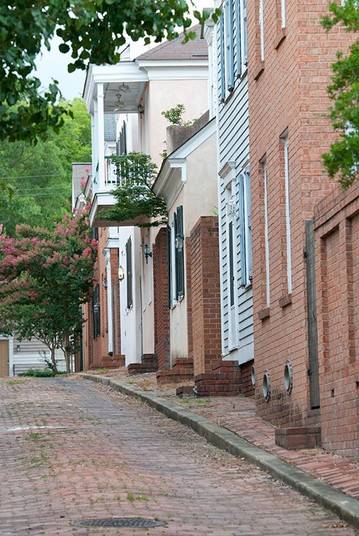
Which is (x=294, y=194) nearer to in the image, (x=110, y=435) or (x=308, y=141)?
(x=308, y=141)

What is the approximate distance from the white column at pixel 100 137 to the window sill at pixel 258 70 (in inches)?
535

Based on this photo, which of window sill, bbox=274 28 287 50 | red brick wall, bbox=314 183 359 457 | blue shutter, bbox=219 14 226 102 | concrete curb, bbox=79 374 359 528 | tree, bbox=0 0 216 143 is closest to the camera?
tree, bbox=0 0 216 143

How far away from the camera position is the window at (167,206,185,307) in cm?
2628

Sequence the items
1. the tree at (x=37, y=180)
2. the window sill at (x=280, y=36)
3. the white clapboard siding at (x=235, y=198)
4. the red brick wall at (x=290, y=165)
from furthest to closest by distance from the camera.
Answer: the tree at (x=37, y=180) < the white clapboard siding at (x=235, y=198) < the window sill at (x=280, y=36) < the red brick wall at (x=290, y=165)

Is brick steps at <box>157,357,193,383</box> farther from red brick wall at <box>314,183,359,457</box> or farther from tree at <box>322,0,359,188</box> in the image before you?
tree at <box>322,0,359,188</box>

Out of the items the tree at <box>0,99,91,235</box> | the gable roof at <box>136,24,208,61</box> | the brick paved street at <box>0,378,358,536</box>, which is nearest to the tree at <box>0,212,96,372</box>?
the gable roof at <box>136,24,208,61</box>

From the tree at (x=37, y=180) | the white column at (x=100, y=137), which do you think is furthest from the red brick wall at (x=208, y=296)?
the tree at (x=37, y=180)

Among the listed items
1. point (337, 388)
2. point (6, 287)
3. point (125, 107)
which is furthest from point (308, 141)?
point (6, 287)

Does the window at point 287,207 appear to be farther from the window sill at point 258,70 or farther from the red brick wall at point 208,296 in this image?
the red brick wall at point 208,296

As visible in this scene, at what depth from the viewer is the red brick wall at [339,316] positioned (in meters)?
12.5

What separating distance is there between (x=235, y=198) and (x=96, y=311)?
25.2 meters

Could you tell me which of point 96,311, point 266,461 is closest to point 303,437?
point 266,461

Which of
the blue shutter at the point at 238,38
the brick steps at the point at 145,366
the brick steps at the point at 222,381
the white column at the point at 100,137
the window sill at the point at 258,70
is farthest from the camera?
the brick steps at the point at 145,366

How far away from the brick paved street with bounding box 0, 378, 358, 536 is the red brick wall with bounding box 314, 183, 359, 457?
3.05 ft
